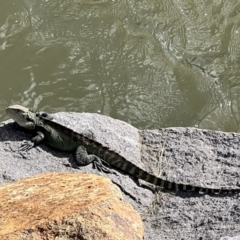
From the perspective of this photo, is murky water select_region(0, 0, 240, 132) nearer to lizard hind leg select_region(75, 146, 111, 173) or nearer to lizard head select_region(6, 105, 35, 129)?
lizard head select_region(6, 105, 35, 129)

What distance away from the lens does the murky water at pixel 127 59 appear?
372 inches

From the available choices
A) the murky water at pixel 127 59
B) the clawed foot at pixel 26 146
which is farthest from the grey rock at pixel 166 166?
the murky water at pixel 127 59

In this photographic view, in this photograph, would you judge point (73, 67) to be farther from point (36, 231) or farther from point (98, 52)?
point (36, 231)

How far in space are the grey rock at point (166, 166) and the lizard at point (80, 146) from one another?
0.25ft

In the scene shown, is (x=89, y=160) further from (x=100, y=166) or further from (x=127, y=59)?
(x=127, y=59)

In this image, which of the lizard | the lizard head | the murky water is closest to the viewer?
the lizard

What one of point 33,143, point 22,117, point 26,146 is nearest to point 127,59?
point 22,117

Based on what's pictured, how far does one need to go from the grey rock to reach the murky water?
2027 millimetres

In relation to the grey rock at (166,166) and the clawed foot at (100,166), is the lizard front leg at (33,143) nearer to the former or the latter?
the grey rock at (166,166)

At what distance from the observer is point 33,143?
6941 mm

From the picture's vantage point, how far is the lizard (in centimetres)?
656

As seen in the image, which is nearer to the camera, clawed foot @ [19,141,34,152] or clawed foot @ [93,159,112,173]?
clawed foot @ [93,159,112,173]

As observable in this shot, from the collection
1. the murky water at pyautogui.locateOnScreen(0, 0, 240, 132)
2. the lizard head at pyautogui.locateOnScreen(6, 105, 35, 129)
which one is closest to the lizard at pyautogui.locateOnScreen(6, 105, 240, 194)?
the lizard head at pyautogui.locateOnScreen(6, 105, 35, 129)

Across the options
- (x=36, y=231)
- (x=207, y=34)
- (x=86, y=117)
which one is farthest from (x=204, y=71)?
(x=36, y=231)
